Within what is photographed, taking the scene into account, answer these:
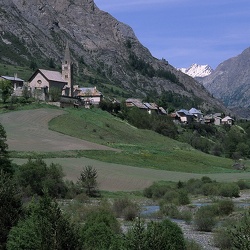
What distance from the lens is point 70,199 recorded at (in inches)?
2630

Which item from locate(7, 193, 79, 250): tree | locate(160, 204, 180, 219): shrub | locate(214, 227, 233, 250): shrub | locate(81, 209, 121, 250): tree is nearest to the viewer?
locate(7, 193, 79, 250): tree

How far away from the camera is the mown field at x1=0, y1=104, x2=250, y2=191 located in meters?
85.1

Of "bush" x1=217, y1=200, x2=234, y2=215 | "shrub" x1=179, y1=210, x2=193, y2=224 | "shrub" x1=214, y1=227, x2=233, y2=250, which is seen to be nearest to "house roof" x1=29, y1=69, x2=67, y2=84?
"bush" x1=217, y1=200, x2=234, y2=215

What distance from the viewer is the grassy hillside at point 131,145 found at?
100m

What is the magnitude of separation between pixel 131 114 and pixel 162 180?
7229 cm

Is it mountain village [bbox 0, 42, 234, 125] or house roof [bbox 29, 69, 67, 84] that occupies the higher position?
house roof [bbox 29, 69, 67, 84]

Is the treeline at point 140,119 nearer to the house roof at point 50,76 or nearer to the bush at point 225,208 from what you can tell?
the house roof at point 50,76

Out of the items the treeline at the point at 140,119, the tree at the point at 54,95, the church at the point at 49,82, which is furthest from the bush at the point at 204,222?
the church at the point at 49,82

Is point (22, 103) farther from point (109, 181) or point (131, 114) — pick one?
point (109, 181)

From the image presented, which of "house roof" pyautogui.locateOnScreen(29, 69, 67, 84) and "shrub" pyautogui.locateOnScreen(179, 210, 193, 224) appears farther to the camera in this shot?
"house roof" pyautogui.locateOnScreen(29, 69, 67, 84)

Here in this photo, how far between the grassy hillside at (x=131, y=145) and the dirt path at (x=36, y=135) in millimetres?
3036

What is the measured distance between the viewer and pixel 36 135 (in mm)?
108688

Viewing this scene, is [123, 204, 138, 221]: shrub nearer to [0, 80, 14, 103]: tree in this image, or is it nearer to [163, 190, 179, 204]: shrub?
[163, 190, 179, 204]: shrub

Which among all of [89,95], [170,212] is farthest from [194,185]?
[89,95]
